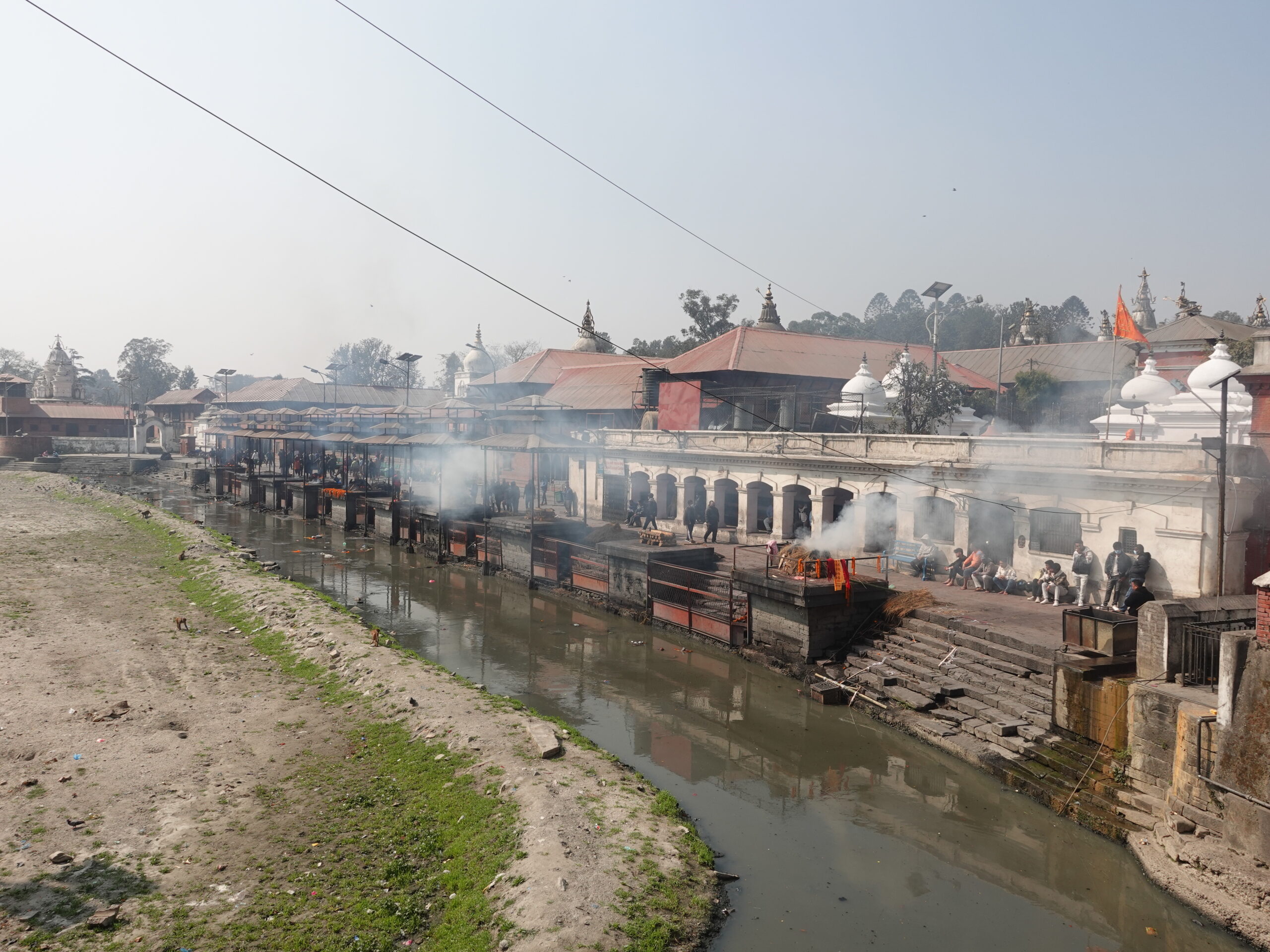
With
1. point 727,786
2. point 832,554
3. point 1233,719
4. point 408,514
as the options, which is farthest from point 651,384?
point 1233,719

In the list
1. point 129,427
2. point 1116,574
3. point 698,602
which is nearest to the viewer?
point 1116,574

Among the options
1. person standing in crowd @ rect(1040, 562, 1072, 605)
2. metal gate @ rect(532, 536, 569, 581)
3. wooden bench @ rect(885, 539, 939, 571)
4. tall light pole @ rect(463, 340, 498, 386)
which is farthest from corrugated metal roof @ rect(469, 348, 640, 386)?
person standing in crowd @ rect(1040, 562, 1072, 605)

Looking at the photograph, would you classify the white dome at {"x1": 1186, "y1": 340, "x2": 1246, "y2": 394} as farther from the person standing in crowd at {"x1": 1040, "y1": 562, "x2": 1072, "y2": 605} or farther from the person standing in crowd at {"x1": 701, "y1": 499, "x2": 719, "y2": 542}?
the person standing in crowd at {"x1": 701, "y1": 499, "x2": 719, "y2": 542}

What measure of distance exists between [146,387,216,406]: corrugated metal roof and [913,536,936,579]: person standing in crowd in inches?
3592

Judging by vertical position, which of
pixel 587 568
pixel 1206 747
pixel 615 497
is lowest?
pixel 587 568

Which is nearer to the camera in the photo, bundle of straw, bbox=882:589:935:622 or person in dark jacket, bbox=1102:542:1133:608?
bundle of straw, bbox=882:589:935:622

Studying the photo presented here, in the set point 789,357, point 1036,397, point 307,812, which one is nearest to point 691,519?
point 789,357

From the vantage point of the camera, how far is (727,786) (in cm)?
1287

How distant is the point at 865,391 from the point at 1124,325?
9392mm

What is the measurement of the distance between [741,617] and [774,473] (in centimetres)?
1024

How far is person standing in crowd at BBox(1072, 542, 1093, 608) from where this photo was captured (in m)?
19.1

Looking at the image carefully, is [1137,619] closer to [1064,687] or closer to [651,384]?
[1064,687]

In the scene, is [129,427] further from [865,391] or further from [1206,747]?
[1206,747]

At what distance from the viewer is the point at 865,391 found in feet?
107
